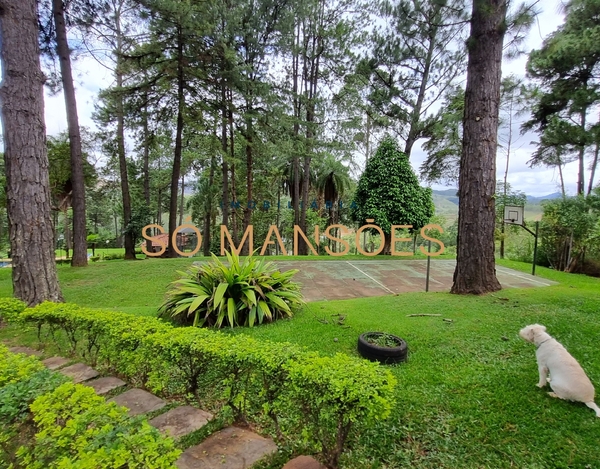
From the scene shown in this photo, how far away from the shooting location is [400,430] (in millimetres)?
1650

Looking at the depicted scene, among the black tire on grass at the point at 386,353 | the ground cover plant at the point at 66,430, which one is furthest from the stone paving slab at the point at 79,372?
the black tire on grass at the point at 386,353

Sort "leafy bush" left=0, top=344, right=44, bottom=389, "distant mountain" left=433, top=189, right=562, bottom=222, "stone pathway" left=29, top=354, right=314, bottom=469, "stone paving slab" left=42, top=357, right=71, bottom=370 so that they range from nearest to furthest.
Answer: "stone pathway" left=29, top=354, right=314, bottom=469 < "leafy bush" left=0, top=344, right=44, bottom=389 < "stone paving slab" left=42, top=357, right=71, bottom=370 < "distant mountain" left=433, top=189, right=562, bottom=222

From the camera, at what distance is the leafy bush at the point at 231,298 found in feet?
10.9

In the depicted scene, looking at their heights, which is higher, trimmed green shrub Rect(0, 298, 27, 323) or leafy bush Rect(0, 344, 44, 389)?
leafy bush Rect(0, 344, 44, 389)

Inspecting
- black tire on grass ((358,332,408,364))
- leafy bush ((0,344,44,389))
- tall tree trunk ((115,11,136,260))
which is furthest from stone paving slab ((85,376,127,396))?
tall tree trunk ((115,11,136,260))

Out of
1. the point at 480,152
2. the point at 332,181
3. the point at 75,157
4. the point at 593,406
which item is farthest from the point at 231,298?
the point at 332,181

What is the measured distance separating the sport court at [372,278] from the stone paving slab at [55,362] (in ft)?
10.8

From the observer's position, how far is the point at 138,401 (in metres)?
1.84

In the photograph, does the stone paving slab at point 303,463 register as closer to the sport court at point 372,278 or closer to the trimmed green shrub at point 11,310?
the trimmed green shrub at point 11,310

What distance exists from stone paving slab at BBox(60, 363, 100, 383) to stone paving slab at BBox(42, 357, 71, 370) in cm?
11

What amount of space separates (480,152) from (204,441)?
448 centimetres

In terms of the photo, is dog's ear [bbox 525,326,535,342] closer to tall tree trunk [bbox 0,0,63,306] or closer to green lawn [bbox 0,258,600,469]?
green lawn [bbox 0,258,600,469]

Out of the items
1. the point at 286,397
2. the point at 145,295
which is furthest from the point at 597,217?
Result: the point at 145,295

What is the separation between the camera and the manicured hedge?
4.15 ft
